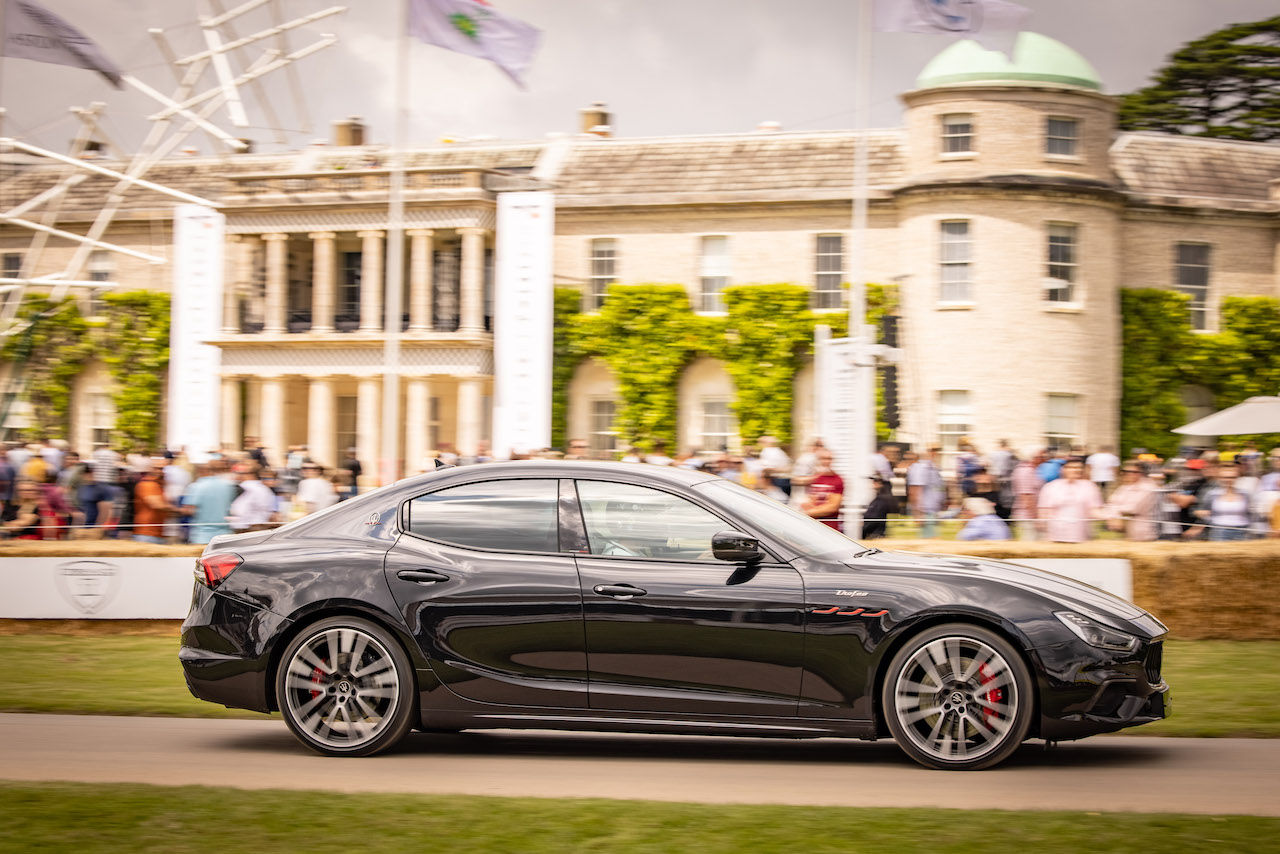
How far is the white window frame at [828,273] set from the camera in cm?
3569

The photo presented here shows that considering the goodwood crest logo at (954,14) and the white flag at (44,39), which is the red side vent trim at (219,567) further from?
the white flag at (44,39)

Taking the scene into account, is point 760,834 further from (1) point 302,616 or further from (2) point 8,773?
(2) point 8,773

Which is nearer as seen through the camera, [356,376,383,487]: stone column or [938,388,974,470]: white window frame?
[938,388,974,470]: white window frame

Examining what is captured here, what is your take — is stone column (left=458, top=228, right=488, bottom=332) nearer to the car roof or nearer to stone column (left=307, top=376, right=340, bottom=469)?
stone column (left=307, top=376, right=340, bottom=469)

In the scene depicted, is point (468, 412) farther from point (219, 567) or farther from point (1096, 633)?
point (1096, 633)

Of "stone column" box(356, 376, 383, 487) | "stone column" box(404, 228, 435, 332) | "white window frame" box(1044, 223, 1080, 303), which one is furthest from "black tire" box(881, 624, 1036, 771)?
"stone column" box(404, 228, 435, 332)

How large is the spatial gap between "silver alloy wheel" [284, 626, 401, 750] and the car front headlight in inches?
143

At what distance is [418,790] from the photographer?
6832 millimetres

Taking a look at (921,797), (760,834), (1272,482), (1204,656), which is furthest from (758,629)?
(1272,482)

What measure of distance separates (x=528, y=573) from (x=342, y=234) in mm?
33996

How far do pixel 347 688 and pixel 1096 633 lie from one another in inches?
159

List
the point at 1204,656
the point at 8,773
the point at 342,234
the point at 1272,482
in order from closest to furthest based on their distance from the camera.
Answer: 1. the point at 8,773
2. the point at 1204,656
3. the point at 1272,482
4. the point at 342,234

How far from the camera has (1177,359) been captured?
35.2m

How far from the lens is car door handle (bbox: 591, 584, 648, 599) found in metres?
7.51
